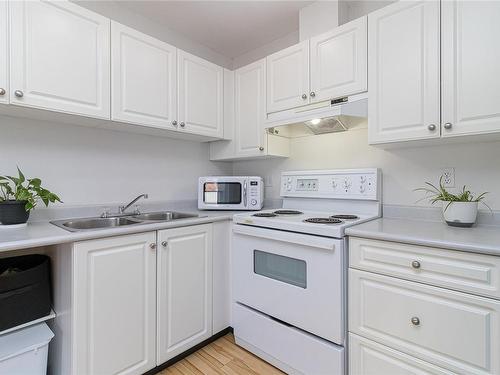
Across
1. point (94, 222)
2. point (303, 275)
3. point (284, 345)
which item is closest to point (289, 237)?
point (303, 275)

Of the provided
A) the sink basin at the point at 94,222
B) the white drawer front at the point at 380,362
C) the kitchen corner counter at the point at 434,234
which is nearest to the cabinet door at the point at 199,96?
the sink basin at the point at 94,222

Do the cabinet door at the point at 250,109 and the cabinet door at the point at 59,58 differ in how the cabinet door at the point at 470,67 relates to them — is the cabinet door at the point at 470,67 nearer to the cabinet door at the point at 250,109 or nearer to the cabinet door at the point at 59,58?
the cabinet door at the point at 250,109

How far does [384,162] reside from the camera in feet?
6.06

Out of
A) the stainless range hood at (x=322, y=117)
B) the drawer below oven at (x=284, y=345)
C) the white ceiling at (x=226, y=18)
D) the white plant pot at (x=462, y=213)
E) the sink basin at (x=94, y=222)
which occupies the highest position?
the white ceiling at (x=226, y=18)

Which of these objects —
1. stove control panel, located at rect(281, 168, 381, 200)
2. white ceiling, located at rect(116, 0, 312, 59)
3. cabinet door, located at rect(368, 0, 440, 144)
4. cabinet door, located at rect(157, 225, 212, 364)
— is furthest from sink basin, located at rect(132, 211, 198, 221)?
white ceiling, located at rect(116, 0, 312, 59)

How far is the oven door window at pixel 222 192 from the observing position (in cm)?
226

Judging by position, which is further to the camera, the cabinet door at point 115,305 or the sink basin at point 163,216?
the sink basin at point 163,216

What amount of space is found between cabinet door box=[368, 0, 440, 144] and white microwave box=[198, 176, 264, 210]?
1.01m

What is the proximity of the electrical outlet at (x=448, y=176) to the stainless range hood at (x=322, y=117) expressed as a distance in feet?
1.88

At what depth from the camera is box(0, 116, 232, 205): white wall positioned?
1.59 meters

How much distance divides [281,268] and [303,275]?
0.16 m

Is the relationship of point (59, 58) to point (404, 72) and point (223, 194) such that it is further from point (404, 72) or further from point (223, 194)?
point (404, 72)

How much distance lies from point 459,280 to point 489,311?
132 millimetres

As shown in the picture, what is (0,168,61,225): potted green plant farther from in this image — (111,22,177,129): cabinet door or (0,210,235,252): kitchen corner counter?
(111,22,177,129): cabinet door
